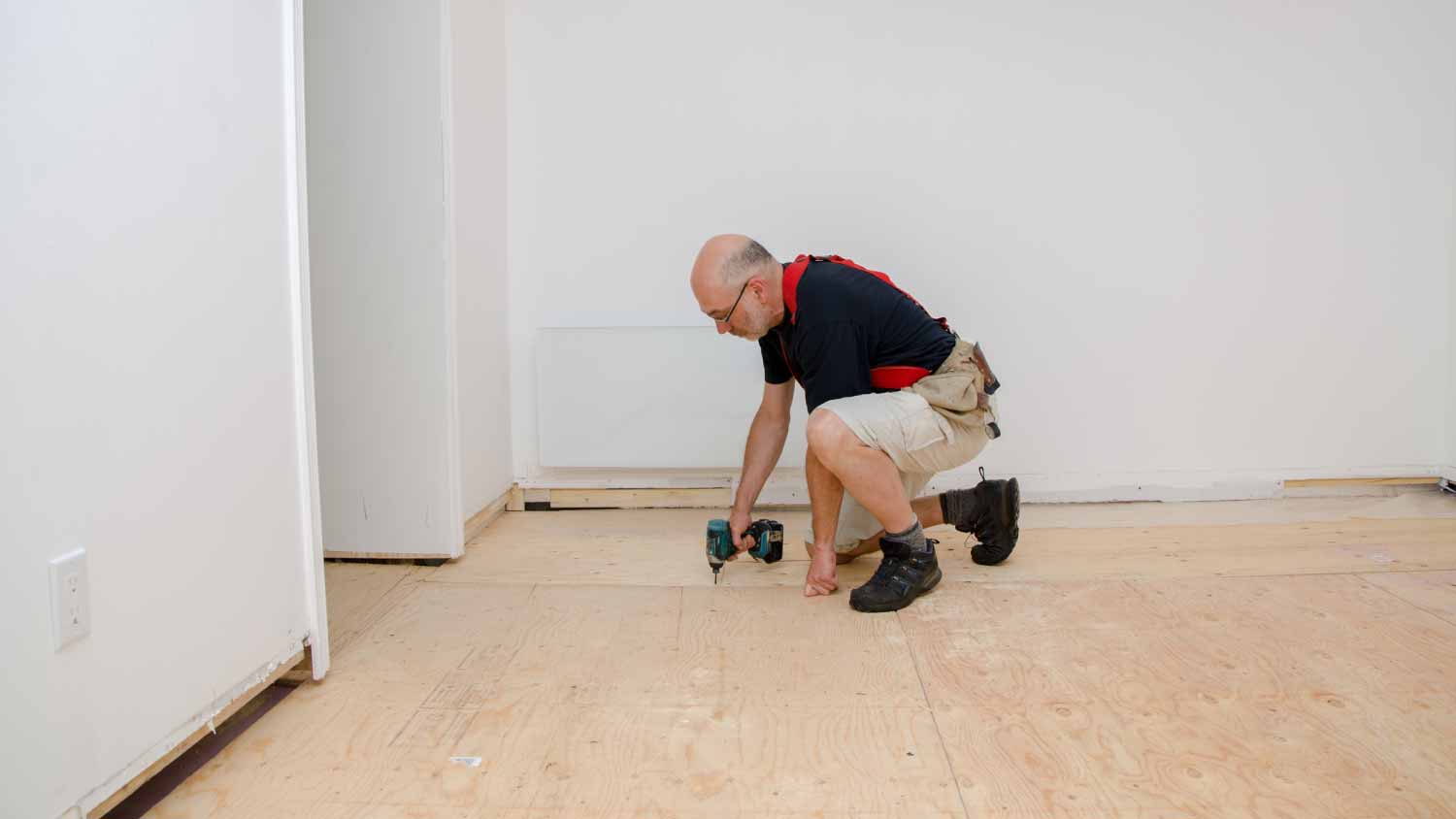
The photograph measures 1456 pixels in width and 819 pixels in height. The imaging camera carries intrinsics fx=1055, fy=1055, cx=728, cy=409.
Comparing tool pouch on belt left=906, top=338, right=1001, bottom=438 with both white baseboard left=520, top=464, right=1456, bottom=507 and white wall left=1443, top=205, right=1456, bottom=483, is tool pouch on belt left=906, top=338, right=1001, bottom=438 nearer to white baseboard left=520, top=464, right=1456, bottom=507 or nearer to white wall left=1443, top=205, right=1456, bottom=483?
white baseboard left=520, top=464, right=1456, bottom=507

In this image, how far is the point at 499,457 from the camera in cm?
362

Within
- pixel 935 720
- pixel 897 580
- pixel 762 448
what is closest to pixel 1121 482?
pixel 897 580

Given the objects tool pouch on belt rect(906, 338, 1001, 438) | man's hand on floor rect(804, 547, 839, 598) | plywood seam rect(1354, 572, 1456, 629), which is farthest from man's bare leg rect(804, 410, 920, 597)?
plywood seam rect(1354, 572, 1456, 629)

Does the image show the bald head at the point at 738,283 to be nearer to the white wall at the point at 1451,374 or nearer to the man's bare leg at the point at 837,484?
the man's bare leg at the point at 837,484

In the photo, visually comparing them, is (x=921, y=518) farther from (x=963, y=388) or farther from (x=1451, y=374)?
(x=1451, y=374)

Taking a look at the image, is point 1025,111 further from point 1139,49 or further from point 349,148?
point 349,148

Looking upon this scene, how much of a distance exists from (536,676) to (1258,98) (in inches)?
124

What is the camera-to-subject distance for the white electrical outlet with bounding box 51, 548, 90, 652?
4.69 feet

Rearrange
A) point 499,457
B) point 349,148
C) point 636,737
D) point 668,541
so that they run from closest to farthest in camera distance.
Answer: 1. point 636,737
2. point 349,148
3. point 668,541
4. point 499,457

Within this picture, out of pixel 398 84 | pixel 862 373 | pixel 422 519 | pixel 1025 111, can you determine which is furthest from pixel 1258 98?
pixel 422 519

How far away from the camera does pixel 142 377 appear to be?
1.63 meters

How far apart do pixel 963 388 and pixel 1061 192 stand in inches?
52.3

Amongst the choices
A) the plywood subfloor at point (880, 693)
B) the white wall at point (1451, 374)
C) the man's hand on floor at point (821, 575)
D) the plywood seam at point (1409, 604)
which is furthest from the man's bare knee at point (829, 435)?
the white wall at point (1451, 374)

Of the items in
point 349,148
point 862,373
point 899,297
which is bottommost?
point 862,373
